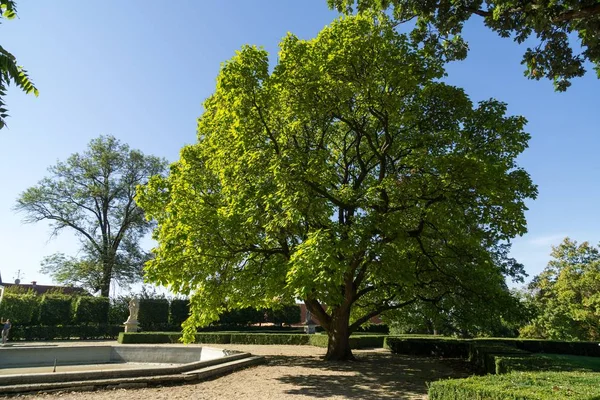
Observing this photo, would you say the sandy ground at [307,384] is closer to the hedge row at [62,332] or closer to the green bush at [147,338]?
the green bush at [147,338]

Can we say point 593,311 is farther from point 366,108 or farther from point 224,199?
point 224,199

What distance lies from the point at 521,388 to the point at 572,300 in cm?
3510

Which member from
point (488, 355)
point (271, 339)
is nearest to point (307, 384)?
point (488, 355)

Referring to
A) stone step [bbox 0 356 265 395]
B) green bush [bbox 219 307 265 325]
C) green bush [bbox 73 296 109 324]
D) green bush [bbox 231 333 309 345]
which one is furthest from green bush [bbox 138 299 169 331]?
stone step [bbox 0 356 265 395]

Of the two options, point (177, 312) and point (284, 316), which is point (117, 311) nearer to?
point (177, 312)

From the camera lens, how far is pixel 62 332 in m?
31.9

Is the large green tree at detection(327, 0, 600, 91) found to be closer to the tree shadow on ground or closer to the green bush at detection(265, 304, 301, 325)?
the tree shadow on ground

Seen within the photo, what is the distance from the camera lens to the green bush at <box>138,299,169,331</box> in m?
34.7

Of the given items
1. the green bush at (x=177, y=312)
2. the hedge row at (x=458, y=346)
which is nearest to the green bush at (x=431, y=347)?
the hedge row at (x=458, y=346)

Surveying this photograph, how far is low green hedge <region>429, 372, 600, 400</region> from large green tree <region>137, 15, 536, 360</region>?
196 inches

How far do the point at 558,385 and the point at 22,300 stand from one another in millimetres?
36390

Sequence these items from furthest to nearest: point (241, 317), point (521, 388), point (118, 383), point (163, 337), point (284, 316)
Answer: point (284, 316), point (241, 317), point (163, 337), point (118, 383), point (521, 388)

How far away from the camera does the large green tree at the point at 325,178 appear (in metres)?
12.5

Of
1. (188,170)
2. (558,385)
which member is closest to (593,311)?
(558,385)
